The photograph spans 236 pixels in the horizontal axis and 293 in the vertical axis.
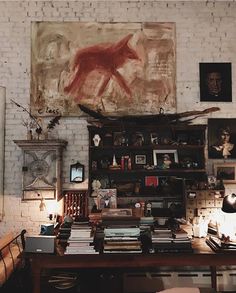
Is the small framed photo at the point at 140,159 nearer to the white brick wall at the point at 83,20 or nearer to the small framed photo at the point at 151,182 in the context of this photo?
the small framed photo at the point at 151,182

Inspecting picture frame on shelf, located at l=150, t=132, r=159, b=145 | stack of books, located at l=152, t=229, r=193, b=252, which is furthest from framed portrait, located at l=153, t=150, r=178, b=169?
stack of books, located at l=152, t=229, r=193, b=252

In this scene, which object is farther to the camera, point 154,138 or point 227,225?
point 154,138

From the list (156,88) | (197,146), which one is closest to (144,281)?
(197,146)

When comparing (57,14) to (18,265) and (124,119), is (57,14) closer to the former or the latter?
(124,119)

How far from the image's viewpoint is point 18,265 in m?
4.00

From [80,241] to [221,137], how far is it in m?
2.50

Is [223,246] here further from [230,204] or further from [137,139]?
[137,139]

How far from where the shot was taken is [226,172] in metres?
4.58

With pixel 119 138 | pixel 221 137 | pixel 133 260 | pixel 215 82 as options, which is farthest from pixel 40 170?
pixel 215 82

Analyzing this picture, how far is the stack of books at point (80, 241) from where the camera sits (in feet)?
10.8

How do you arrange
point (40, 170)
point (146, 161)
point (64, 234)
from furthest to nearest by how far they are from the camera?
1. point (146, 161)
2. point (40, 170)
3. point (64, 234)

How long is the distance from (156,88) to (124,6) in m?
1.27

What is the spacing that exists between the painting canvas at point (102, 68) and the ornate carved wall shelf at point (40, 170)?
60cm

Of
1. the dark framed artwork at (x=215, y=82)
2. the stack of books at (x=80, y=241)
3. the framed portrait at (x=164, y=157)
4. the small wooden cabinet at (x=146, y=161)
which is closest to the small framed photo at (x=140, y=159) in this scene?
the small wooden cabinet at (x=146, y=161)
